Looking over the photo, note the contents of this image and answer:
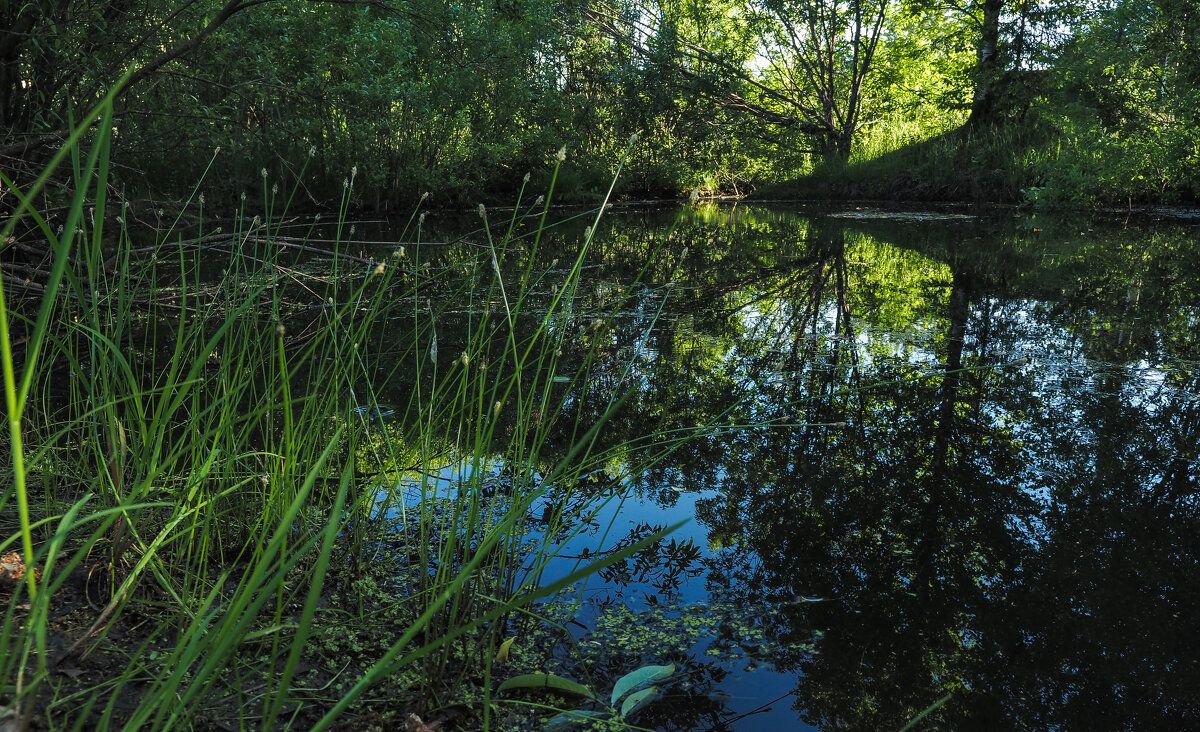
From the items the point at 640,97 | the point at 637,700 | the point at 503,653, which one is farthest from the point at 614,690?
the point at 640,97

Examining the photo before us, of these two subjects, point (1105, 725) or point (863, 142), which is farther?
point (863, 142)

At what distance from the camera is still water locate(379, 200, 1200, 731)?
1.09 metres

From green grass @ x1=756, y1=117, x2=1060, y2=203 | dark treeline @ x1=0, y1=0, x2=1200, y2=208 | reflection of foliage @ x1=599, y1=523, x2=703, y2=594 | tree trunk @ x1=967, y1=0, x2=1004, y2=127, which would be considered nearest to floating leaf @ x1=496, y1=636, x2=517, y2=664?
reflection of foliage @ x1=599, y1=523, x2=703, y2=594

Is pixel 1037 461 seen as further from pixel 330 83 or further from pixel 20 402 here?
pixel 330 83

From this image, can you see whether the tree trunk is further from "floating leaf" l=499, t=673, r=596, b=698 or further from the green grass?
"floating leaf" l=499, t=673, r=596, b=698

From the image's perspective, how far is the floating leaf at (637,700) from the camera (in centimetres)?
102

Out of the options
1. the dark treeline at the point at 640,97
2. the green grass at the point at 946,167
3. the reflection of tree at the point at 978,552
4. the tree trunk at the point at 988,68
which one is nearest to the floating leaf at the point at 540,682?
the reflection of tree at the point at 978,552

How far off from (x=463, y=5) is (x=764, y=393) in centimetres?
801

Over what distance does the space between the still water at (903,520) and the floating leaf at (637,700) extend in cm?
2

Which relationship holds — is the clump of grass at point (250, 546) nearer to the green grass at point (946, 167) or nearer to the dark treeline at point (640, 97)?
the dark treeline at point (640, 97)

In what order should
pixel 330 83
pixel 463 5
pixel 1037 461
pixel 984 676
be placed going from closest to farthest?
pixel 984 676, pixel 1037 461, pixel 330 83, pixel 463 5

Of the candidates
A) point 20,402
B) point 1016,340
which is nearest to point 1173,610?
point 20,402

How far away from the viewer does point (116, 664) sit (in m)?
1.00

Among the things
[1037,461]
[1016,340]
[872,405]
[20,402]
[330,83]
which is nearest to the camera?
[20,402]
